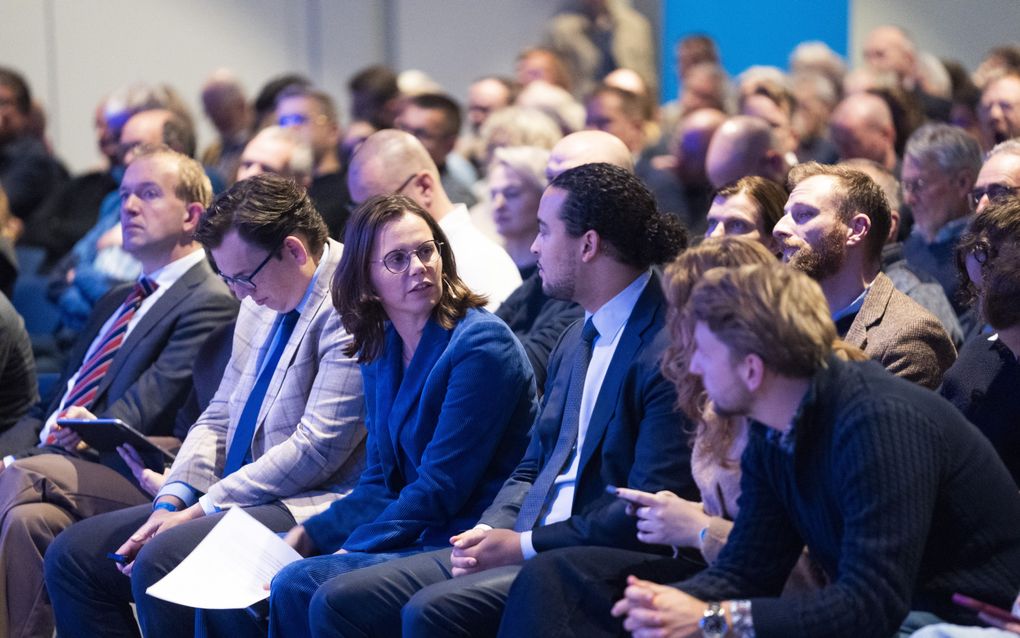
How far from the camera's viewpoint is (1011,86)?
5168 mm

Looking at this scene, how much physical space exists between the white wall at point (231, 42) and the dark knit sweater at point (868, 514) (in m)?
7.62

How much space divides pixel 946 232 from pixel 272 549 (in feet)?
7.48

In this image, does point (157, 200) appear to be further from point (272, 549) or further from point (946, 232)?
point (946, 232)

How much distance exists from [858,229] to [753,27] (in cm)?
594

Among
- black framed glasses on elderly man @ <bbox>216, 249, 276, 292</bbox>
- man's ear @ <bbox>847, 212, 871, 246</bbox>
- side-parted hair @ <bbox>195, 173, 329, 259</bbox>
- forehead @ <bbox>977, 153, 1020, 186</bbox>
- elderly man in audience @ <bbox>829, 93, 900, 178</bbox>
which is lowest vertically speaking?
black framed glasses on elderly man @ <bbox>216, 249, 276, 292</bbox>

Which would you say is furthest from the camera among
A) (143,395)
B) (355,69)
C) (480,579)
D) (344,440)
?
(355,69)

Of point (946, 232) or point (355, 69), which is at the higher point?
point (355, 69)

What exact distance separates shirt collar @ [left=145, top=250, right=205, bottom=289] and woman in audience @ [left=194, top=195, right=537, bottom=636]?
1141 millimetres

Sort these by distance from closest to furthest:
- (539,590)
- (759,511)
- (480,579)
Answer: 1. (759,511)
2. (539,590)
3. (480,579)

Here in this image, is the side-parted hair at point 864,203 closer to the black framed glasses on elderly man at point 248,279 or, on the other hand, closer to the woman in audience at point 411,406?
the woman in audience at point 411,406

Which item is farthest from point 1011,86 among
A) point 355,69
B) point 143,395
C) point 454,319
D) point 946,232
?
point 355,69

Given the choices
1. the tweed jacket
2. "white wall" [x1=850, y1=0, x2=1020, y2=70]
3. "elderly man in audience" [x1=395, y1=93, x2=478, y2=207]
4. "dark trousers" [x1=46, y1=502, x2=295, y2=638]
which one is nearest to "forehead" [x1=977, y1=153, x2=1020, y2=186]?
the tweed jacket

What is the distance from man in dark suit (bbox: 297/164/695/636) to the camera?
2703 mm

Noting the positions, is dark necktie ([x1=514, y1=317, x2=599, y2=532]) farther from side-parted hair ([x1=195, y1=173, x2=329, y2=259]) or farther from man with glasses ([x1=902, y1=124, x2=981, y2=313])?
man with glasses ([x1=902, y1=124, x2=981, y2=313])
